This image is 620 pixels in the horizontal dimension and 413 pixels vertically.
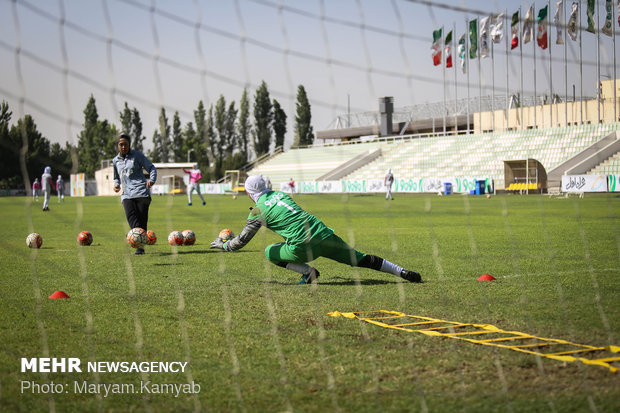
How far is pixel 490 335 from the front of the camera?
5.30m

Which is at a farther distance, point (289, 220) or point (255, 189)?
point (255, 189)

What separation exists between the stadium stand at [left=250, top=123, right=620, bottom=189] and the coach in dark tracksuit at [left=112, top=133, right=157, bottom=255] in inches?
1221

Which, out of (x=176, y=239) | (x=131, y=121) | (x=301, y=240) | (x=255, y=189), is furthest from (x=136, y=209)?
(x=301, y=240)

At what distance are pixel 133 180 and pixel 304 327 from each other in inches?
258

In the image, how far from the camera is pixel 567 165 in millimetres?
38406

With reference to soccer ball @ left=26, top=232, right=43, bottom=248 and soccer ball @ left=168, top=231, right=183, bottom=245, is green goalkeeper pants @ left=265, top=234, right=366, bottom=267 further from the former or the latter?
soccer ball @ left=26, top=232, right=43, bottom=248

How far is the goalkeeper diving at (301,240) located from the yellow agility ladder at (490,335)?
1547 millimetres

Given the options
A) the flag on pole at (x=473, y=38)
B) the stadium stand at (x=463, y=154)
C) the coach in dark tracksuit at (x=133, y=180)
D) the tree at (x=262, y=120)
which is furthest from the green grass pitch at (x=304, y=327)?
the stadium stand at (x=463, y=154)

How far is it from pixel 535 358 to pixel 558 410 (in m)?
1.02

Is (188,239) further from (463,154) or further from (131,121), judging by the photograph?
(463,154)

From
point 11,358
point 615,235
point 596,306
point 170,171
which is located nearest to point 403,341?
point 596,306

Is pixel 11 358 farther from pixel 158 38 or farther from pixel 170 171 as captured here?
pixel 170 171

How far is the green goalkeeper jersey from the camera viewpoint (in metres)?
7.65

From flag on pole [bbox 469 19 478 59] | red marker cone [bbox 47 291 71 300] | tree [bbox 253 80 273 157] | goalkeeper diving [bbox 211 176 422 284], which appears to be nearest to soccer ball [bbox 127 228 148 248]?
tree [bbox 253 80 273 157]
